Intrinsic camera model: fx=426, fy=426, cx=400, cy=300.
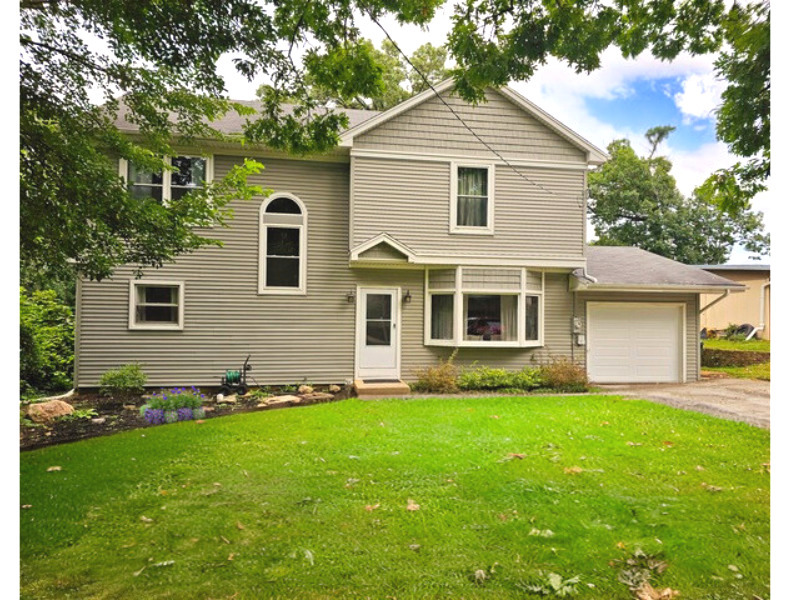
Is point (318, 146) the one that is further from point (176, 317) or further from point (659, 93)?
point (176, 317)

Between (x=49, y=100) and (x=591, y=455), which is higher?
(x=49, y=100)

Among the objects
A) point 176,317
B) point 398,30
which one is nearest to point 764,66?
point 398,30

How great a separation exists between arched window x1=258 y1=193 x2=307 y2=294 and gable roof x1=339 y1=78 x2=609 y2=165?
1.53 metres

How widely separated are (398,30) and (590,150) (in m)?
6.10

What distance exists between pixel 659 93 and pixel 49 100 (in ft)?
13.9

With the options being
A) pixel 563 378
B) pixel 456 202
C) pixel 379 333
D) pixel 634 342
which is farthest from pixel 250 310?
pixel 634 342

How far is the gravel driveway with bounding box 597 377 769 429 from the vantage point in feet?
16.3

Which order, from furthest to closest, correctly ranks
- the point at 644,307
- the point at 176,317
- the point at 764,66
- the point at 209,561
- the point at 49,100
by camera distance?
the point at 644,307 < the point at 176,317 < the point at 49,100 < the point at 764,66 < the point at 209,561

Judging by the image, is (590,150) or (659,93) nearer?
(659,93)

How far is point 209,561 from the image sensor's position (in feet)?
6.97

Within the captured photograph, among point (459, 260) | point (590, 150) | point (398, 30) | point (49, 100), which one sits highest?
point (590, 150)

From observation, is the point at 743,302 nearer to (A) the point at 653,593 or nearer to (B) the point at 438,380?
(B) the point at 438,380

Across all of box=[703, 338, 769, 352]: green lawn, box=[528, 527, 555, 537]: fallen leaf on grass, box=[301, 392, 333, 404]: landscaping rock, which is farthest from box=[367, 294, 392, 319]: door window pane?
box=[528, 527, 555, 537]: fallen leaf on grass

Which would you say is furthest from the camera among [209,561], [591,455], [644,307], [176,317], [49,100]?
[644,307]
